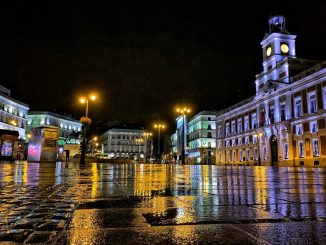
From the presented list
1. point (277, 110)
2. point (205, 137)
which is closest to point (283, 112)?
point (277, 110)

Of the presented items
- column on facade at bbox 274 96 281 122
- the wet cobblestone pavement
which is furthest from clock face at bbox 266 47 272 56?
the wet cobblestone pavement

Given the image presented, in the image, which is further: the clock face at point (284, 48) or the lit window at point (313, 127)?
the clock face at point (284, 48)

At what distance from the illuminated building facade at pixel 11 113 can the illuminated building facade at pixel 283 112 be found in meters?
53.9

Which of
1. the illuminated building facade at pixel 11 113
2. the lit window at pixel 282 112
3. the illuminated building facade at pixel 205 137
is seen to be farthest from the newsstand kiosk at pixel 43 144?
the illuminated building facade at pixel 205 137

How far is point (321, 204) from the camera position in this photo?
12.6ft

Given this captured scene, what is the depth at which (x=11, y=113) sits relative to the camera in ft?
260

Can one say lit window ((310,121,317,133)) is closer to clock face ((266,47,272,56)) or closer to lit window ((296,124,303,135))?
lit window ((296,124,303,135))

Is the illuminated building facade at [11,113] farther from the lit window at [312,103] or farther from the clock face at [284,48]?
the lit window at [312,103]

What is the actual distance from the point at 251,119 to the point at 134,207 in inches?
2461

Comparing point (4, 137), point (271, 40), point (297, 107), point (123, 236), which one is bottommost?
point (123, 236)

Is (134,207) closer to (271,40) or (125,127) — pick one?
(271,40)

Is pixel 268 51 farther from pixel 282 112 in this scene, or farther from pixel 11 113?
pixel 11 113

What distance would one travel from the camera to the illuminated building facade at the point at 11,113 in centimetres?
7476

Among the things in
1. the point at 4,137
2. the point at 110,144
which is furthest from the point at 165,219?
the point at 110,144
